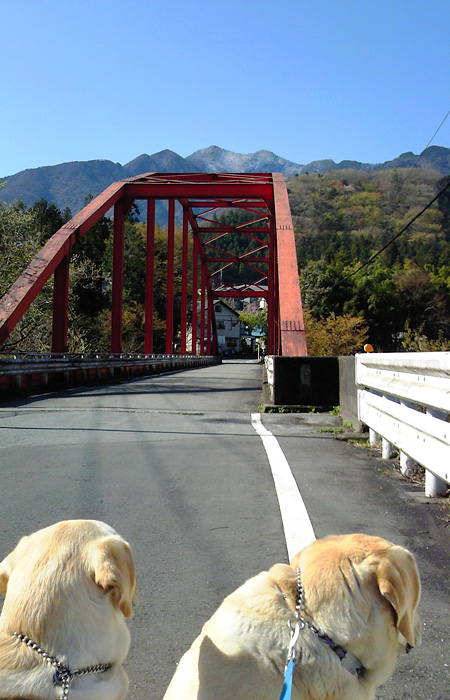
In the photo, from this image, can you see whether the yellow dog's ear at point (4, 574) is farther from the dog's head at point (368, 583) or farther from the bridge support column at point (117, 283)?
the bridge support column at point (117, 283)

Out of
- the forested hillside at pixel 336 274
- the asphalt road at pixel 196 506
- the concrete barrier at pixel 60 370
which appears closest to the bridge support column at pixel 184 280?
the forested hillside at pixel 336 274

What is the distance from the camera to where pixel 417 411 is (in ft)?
14.4

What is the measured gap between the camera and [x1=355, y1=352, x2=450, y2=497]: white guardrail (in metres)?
3.76

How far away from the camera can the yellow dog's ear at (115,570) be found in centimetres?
139

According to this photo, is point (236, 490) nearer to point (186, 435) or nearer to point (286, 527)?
point (286, 527)

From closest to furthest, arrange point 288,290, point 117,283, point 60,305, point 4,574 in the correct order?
point 4,574 < point 288,290 < point 60,305 < point 117,283

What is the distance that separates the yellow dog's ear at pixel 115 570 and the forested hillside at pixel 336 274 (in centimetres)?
1304

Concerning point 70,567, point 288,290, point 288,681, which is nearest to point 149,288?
point 288,290

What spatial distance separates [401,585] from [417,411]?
122 inches

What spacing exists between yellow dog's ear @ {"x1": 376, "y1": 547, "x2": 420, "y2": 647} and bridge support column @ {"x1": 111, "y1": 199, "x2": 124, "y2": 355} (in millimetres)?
19870

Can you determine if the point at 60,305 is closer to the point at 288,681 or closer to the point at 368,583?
the point at 368,583

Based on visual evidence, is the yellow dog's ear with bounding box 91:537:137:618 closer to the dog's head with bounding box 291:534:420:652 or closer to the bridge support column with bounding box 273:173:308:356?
the dog's head with bounding box 291:534:420:652

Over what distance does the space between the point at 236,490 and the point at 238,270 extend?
118882 mm

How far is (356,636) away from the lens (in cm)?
141
